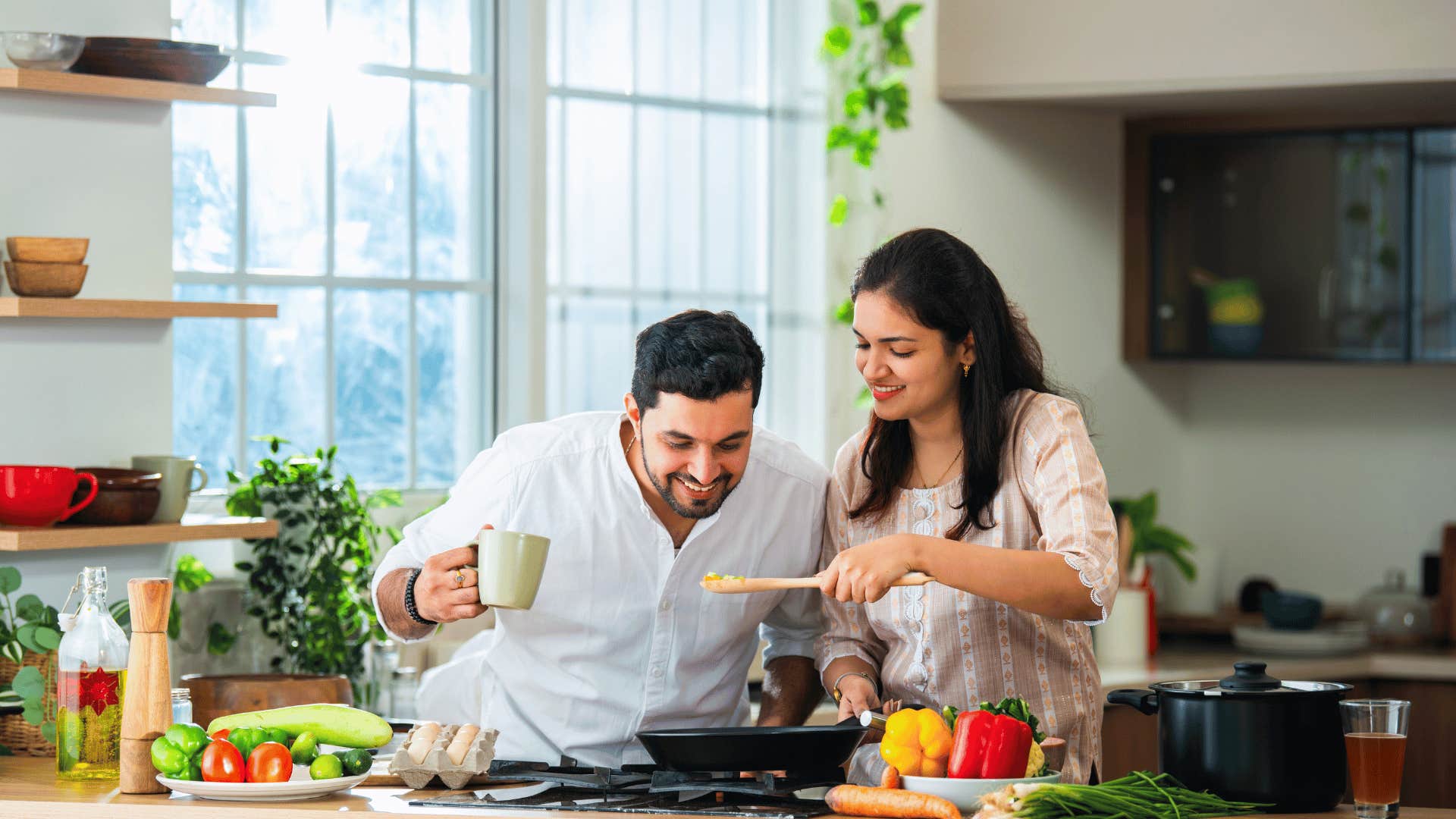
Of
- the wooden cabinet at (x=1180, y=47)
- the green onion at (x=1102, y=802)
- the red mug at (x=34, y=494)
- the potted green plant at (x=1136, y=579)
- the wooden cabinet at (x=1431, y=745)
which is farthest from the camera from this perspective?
the potted green plant at (x=1136, y=579)

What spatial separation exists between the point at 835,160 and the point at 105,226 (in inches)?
78.4

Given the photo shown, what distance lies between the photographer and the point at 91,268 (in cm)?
→ 305

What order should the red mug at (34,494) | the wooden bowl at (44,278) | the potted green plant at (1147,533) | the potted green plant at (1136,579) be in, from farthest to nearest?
1. the potted green plant at (1147,533)
2. the potted green plant at (1136,579)
3. the wooden bowl at (44,278)
4. the red mug at (34,494)

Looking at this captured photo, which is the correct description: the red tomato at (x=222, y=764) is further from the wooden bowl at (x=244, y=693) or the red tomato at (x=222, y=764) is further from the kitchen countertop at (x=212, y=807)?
the wooden bowl at (x=244, y=693)

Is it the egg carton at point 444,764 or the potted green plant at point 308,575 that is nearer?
the egg carton at point 444,764

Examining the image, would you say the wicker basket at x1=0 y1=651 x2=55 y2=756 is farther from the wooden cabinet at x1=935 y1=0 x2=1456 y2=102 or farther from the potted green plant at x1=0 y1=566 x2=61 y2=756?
the wooden cabinet at x1=935 y1=0 x2=1456 y2=102

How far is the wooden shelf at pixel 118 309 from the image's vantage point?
283 centimetres

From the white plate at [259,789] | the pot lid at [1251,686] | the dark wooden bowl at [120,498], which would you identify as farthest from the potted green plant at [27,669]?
the pot lid at [1251,686]

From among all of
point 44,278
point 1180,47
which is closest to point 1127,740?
point 1180,47

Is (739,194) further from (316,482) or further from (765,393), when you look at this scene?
(316,482)

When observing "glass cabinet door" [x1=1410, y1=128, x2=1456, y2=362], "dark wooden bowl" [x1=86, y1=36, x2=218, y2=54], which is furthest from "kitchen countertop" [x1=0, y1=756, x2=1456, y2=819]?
"glass cabinet door" [x1=1410, y1=128, x2=1456, y2=362]

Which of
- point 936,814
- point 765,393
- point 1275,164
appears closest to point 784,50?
point 765,393

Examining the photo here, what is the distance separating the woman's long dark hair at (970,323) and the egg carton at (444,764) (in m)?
0.78

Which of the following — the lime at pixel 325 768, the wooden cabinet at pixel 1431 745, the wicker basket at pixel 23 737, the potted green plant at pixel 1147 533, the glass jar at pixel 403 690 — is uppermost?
the potted green plant at pixel 1147 533
